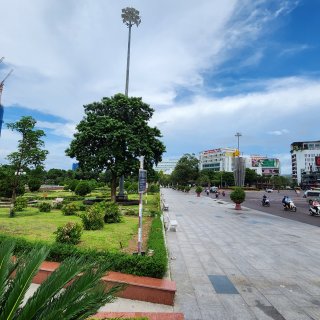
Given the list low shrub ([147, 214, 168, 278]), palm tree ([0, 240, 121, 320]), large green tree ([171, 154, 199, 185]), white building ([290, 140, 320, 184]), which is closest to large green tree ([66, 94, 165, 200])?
low shrub ([147, 214, 168, 278])

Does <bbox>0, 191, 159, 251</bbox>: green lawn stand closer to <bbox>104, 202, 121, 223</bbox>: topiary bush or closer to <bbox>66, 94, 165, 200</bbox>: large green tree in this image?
<bbox>104, 202, 121, 223</bbox>: topiary bush

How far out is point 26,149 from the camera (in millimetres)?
17531

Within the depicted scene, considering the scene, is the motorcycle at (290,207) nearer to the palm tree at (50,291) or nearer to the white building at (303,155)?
the palm tree at (50,291)

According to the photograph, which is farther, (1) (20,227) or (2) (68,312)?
(1) (20,227)

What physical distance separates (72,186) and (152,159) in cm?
2463

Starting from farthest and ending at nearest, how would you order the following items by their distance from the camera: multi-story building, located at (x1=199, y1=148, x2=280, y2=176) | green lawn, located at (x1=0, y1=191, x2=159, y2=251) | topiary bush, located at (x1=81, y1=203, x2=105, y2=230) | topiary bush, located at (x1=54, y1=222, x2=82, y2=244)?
multi-story building, located at (x1=199, y1=148, x2=280, y2=176) < topiary bush, located at (x1=81, y1=203, x2=105, y2=230) < green lawn, located at (x1=0, y1=191, x2=159, y2=251) < topiary bush, located at (x1=54, y1=222, x2=82, y2=244)

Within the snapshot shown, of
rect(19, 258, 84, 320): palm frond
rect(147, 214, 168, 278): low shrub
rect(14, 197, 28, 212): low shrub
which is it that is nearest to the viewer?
rect(19, 258, 84, 320): palm frond

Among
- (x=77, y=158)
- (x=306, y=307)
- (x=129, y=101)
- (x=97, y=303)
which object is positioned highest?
(x=129, y=101)

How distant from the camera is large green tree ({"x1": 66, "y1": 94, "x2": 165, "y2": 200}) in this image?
26062 mm

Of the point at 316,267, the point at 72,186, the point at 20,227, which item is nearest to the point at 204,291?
the point at 316,267

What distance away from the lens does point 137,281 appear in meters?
6.77

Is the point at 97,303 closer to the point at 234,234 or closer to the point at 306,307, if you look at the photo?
the point at 306,307

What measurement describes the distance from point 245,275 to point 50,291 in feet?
21.6

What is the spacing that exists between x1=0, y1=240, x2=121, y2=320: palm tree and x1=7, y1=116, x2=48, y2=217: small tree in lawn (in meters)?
Answer: 15.3
